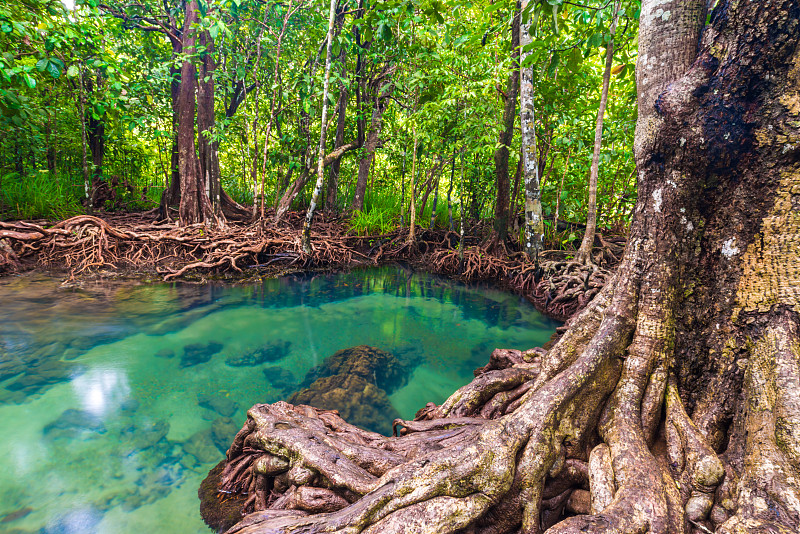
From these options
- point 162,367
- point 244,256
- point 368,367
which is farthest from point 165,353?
point 244,256

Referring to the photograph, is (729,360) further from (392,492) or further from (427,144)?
(427,144)

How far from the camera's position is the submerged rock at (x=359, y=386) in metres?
3.51

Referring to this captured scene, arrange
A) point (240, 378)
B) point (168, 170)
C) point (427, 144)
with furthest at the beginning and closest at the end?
point (168, 170)
point (427, 144)
point (240, 378)

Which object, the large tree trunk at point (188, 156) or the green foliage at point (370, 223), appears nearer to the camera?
the large tree trunk at point (188, 156)

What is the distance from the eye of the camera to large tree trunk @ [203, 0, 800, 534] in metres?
1.36

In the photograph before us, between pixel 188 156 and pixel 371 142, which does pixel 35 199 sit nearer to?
pixel 188 156

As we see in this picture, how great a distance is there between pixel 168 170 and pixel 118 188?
155cm

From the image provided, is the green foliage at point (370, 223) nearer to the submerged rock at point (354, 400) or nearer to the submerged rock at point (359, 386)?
the submerged rock at point (359, 386)

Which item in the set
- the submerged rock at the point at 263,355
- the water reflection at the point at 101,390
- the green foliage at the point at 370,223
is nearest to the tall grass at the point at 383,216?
the green foliage at the point at 370,223

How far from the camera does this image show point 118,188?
10.3m

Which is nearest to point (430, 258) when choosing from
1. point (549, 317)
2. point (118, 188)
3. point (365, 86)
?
point (549, 317)

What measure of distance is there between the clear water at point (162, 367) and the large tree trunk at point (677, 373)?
1.40m

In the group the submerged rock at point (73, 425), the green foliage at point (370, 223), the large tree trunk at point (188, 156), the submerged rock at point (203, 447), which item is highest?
the large tree trunk at point (188, 156)

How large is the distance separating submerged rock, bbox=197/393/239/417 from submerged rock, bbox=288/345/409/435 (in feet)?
1.83
